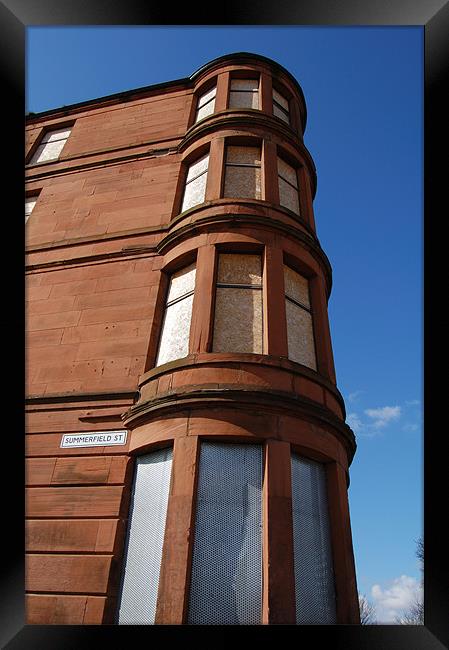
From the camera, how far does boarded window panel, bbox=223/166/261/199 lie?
11188mm

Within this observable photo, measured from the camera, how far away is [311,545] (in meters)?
7.25

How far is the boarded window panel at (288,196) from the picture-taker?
1173 centimetres

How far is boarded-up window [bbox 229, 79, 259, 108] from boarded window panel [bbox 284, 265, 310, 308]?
569cm

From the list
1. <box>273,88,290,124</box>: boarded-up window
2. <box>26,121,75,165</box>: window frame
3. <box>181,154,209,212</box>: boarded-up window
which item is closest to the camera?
<box>181,154,209,212</box>: boarded-up window

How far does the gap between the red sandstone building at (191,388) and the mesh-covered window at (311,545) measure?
0.10 feet

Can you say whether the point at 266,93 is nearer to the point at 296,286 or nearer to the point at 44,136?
the point at 296,286

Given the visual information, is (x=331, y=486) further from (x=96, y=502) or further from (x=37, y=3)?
(x=37, y=3)

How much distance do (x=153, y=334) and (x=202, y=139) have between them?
571 centimetres

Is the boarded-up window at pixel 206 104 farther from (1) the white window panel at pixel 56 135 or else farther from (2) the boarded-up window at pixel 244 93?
(1) the white window panel at pixel 56 135

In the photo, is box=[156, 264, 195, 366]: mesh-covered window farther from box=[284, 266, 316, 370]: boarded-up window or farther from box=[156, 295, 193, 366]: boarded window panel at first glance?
box=[284, 266, 316, 370]: boarded-up window

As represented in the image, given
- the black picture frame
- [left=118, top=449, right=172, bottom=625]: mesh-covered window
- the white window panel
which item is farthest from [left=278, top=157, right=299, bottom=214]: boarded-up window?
the black picture frame

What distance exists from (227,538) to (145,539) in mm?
1312
